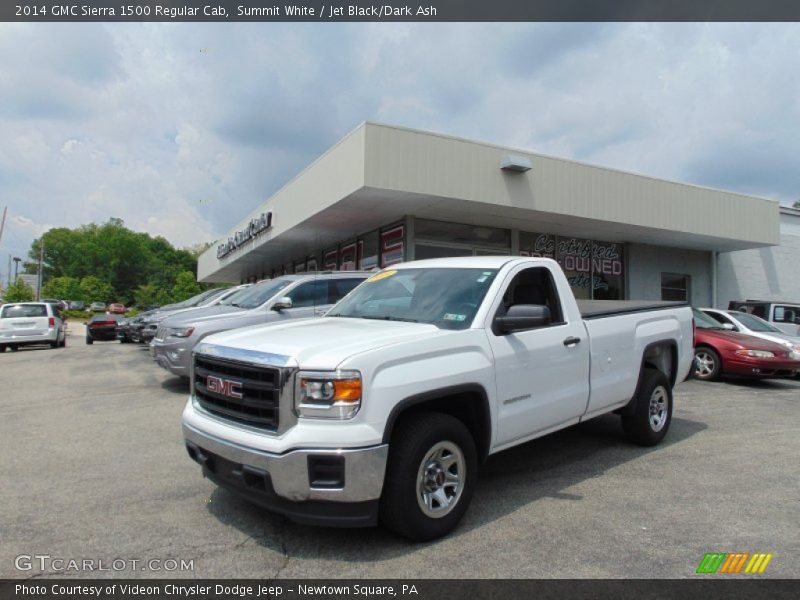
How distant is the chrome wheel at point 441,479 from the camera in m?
3.52

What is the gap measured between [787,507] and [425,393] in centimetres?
312

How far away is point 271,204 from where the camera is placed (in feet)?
65.5

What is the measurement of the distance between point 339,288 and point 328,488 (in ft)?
22.3

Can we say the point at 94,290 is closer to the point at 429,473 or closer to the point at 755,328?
the point at 755,328

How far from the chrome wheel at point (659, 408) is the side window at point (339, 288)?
17.6ft

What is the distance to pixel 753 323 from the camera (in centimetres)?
1201

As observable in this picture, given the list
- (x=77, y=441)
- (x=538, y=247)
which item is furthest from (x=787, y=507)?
(x=538, y=247)

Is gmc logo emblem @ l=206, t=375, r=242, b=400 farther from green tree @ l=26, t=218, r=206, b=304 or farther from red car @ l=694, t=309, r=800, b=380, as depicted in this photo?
green tree @ l=26, t=218, r=206, b=304

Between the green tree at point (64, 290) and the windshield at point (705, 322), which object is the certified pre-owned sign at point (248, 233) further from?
the green tree at point (64, 290)

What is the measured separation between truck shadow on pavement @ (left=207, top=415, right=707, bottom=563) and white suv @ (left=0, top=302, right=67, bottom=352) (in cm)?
1814

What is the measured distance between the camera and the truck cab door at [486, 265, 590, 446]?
4117 millimetres

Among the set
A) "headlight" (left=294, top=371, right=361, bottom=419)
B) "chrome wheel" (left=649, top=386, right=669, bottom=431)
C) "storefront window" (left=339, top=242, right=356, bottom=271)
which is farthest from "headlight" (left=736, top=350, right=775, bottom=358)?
"storefront window" (left=339, top=242, right=356, bottom=271)

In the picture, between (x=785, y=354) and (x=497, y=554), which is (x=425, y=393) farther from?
(x=785, y=354)

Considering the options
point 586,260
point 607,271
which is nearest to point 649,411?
point 586,260
